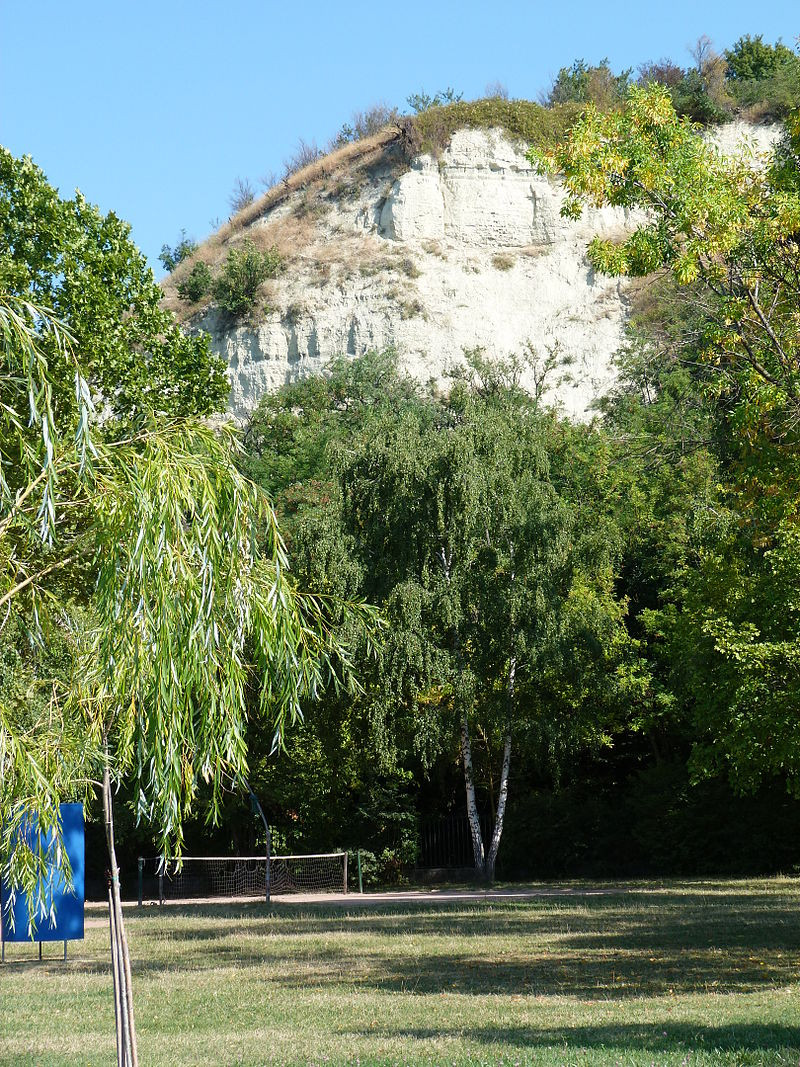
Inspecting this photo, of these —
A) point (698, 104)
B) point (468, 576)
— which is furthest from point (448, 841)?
point (698, 104)

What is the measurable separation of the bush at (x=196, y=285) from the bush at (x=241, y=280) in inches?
40.3

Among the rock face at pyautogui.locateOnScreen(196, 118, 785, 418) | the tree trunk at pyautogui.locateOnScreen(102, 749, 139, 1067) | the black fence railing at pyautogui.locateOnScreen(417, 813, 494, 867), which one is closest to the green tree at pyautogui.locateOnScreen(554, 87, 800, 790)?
the tree trunk at pyautogui.locateOnScreen(102, 749, 139, 1067)

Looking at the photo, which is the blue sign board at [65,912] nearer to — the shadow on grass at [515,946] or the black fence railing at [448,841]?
the shadow on grass at [515,946]

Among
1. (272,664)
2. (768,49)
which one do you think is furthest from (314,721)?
(768,49)

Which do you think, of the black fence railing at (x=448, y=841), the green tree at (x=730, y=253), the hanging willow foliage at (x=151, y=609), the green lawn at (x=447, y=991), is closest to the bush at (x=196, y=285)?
the black fence railing at (x=448, y=841)

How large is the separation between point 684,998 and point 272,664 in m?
5.85

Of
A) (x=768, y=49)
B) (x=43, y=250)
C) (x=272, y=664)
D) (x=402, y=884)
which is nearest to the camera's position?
(x=272, y=664)

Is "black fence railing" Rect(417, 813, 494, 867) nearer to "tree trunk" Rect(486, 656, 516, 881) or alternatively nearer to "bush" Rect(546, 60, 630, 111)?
"tree trunk" Rect(486, 656, 516, 881)

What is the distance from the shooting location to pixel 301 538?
27781 millimetres

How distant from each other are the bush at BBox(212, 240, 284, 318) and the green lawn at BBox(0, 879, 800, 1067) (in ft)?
122

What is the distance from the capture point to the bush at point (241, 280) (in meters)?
52.3

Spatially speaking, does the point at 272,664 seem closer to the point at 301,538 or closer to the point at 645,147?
the point at 645,147

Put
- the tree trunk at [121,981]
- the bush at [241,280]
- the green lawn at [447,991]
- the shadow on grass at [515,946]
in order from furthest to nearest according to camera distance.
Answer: the bush at [241,280], the shadow on grass at [515,946], the green lawn at [447,991], the tree trunk at [121,981]

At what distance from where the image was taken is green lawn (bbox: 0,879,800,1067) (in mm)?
7891
